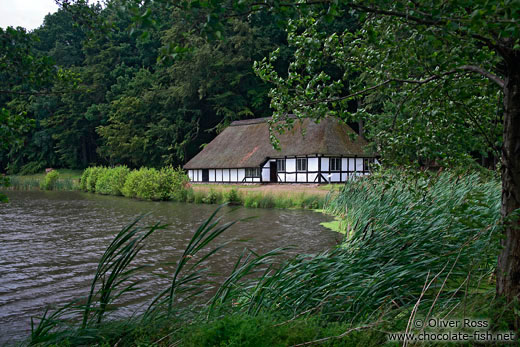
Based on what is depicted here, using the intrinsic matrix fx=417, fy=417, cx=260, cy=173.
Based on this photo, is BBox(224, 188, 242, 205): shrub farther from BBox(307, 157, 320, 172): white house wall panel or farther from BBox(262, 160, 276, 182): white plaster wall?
BBox(262, 160, 276, 182): white plaster wall

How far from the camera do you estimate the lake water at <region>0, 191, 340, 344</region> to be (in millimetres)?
6828

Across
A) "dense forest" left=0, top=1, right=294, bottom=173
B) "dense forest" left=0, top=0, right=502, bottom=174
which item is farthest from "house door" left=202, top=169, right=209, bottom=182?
"dense forest" left=0, top=1, right=294, bottom=173

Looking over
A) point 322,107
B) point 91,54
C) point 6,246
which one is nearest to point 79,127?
point 91,54

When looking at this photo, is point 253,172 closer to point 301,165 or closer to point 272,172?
point 272,172

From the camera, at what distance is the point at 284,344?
291 cm

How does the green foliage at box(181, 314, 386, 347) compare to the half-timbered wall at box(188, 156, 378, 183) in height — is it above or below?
below

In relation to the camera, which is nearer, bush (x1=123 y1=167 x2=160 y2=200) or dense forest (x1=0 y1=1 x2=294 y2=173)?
bush (x1=123 y1=167 x2=160 y2=200)

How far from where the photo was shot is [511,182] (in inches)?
145

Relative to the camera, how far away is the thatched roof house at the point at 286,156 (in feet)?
92.5

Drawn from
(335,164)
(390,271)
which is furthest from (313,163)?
(390,271)

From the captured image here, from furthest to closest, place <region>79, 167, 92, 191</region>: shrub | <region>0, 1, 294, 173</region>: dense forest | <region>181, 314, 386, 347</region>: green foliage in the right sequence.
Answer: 1. <region>0, 1, 294, 173</region>: dense forest
2. <region>79, 167, 92, 191</region>: shrub
3. <region>181, 314, 386, 347</region>: green foliage

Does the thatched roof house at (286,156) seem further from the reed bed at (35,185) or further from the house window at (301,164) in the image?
the reed bed at (35,185)

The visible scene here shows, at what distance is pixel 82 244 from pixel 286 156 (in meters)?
19.4

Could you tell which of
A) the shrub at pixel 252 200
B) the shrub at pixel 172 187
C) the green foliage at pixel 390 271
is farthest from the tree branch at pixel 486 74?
the shrub at pixel 172 187
